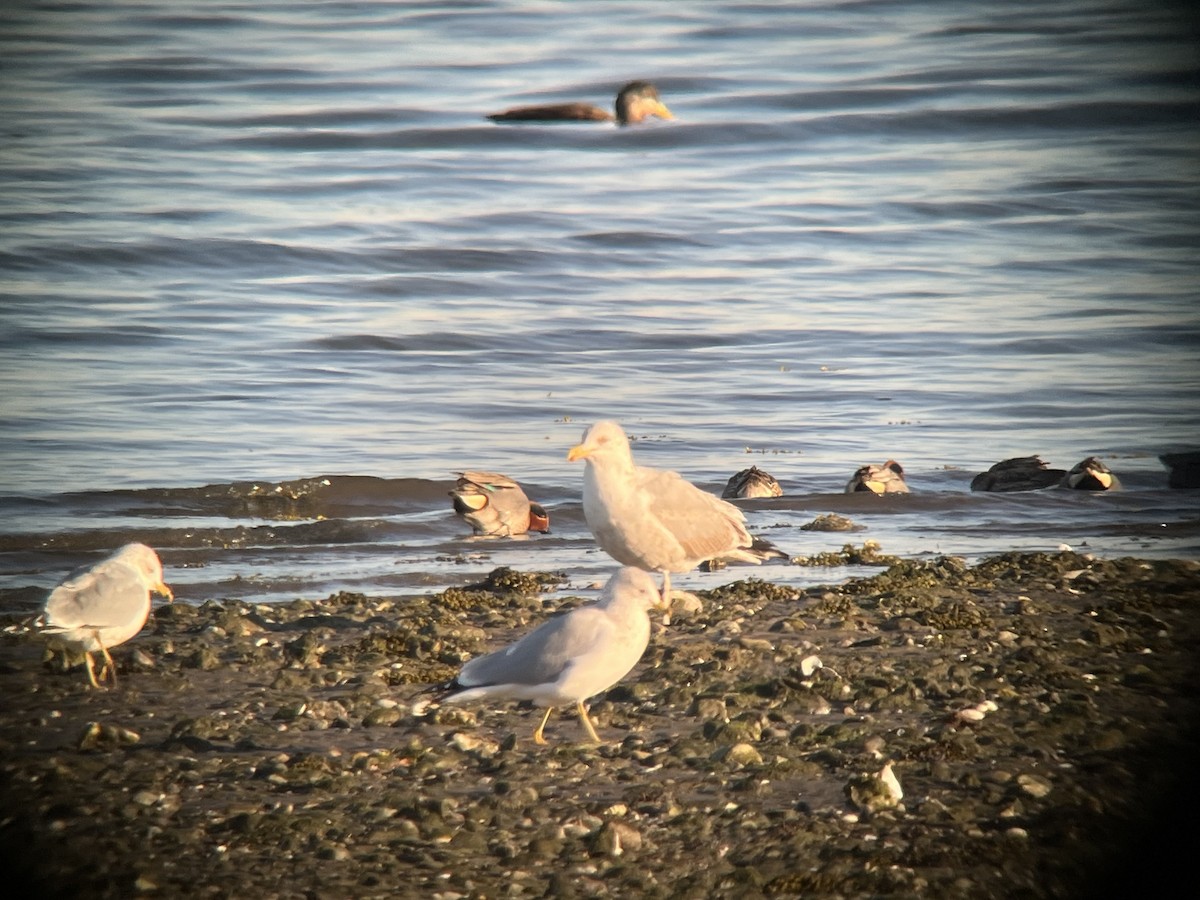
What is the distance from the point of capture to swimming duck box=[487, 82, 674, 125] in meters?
27.8

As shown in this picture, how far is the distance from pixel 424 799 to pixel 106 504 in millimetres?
7140

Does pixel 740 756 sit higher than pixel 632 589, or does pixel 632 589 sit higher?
pixel 632 589

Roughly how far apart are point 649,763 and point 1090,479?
7.59 meters

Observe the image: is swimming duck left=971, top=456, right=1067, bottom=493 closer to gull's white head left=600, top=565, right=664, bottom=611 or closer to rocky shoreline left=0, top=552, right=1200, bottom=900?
rocky shoreline left=0, top=552, right=1200, bottom=900

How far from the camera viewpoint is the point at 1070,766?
4.62m

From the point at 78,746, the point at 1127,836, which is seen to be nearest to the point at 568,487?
the point at 78,746

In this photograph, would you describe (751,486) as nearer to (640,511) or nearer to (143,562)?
(640,511)

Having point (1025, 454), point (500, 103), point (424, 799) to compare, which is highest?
point (500, 103)

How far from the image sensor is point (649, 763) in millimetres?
4840

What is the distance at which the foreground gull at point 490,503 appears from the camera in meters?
9.86

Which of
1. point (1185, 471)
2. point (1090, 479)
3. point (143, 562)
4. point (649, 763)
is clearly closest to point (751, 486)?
point (1090, 479)

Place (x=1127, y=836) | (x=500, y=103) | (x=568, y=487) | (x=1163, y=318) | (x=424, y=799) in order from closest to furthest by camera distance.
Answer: (x=1127, y=836), (x=424, y=799), (x=568, y=487), (x=1163, y=318), (x=500, y=103)

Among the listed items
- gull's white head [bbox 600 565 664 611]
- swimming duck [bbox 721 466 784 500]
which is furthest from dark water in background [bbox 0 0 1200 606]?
gull's white head [bbox 600 565 664 611]

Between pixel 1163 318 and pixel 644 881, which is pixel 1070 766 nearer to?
pixel 644 881
